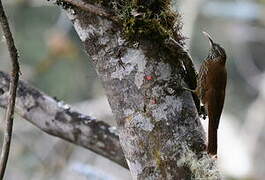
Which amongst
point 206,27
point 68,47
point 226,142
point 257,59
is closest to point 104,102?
point 68,47

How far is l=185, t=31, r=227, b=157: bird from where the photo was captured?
1800 millimetres

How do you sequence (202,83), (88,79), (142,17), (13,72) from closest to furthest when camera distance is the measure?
(142,17)
(13,72)
(202,83)
(88,79)

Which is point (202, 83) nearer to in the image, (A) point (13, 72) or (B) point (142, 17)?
(B) point (142, 17)

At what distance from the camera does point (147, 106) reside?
1.52 meters

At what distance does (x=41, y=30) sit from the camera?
7734 mm

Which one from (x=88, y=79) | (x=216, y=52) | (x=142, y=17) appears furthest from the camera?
(x=88, y=79)

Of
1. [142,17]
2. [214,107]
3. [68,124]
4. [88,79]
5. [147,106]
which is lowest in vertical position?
[88,79]

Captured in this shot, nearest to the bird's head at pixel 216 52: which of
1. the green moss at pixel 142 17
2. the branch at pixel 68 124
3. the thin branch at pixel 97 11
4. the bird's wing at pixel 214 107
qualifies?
the bird's wing at pixel 214 107

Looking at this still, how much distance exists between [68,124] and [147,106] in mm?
700

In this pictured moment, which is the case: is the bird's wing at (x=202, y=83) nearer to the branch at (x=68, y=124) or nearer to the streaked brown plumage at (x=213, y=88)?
the streaked brown plumage at (x=213, y=88)

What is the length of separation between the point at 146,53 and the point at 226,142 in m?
4.57

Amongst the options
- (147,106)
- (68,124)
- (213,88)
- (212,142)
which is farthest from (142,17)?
(68,124)

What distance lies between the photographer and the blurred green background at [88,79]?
481 centimetres

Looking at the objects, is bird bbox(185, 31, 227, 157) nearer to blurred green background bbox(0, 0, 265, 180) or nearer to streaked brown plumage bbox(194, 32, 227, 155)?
streaked brown plumage bbox(194, 32, 227, 155)
